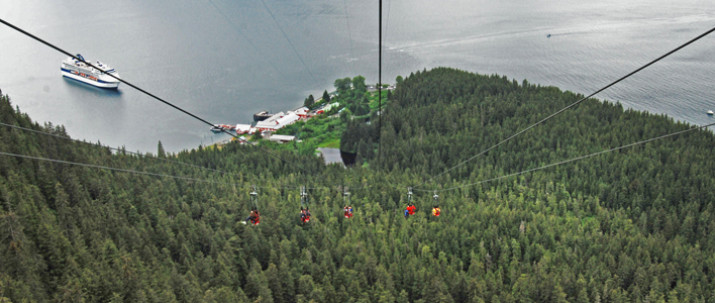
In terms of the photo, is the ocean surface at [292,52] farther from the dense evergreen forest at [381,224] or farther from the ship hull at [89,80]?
the dense evergreen forest at [381,224]

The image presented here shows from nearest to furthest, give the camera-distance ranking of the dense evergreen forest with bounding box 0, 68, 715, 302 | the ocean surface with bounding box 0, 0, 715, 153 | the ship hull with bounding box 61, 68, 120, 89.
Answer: the dense evergreen forest with bounding box 0, 68, 715, 302
the ocean surface with bounding box 0, 0, 715, 153
the ship hull with bounding box 61, 68, 120, 89

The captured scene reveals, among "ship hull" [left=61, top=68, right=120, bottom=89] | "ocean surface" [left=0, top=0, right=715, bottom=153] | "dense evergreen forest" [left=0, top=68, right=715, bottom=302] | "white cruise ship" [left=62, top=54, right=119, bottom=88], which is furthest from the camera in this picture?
"ship hull" [left=61, top=68, right=120, bottom=89]

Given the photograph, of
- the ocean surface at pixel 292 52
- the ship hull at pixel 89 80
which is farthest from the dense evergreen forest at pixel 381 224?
the ship hull at pixel 89 80

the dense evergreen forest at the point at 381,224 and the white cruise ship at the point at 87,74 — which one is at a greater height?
the white cruise ship at the point at 87,74

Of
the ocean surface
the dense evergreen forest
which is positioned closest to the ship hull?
the ocean surface

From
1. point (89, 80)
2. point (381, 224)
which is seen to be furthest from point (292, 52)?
point (381, 224)

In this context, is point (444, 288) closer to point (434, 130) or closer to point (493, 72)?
point (434, 130)

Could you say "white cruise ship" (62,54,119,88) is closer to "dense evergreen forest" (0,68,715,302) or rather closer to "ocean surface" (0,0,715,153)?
"ocean surface" (0,0,715,153)
